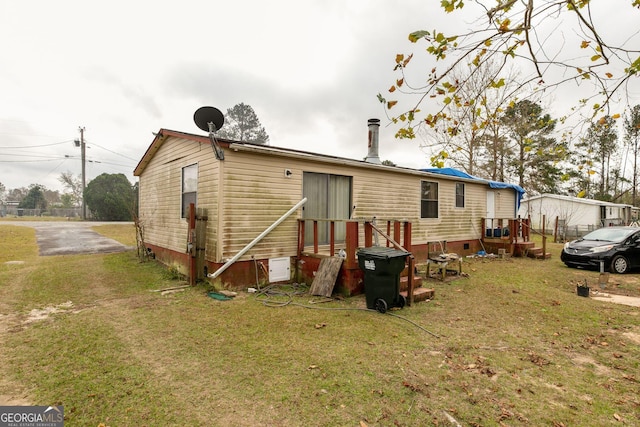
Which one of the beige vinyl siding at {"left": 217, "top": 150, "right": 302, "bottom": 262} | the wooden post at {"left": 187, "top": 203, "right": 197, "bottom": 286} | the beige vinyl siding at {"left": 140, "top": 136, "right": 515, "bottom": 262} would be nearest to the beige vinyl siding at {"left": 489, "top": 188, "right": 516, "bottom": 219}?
the beige vinyl siding at {"left": 140, "top": 136, "right": 515, "bottom": 262}

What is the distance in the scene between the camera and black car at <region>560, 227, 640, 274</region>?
8711mm

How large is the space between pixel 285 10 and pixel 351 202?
4.83 m

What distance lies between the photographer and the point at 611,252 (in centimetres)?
872

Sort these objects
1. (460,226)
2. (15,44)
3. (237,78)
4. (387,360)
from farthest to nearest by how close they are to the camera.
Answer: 1. (237,78)
2. (460,226)
3. (15,44)
4. (387,360)

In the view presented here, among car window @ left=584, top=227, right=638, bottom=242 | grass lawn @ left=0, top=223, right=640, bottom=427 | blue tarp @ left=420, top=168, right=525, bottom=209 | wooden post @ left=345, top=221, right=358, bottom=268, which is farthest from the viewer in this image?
blue tarp @ left=420, top=168, right=525, bottom=209

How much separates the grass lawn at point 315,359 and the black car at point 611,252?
12.8 feet

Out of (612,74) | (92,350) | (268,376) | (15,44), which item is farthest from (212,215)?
(15,44)

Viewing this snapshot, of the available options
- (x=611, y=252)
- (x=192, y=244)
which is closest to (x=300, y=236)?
(x=192, y=244)

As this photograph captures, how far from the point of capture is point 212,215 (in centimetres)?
651

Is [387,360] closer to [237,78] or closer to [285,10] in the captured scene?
[285,10]

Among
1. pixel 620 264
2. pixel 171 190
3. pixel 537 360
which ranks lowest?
pixel 537 360

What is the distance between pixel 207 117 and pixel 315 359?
6.02m

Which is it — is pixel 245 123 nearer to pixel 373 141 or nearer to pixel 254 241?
pixel 373 141

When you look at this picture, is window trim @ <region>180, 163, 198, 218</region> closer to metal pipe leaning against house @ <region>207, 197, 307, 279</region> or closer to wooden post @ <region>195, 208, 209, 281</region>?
wooden post @ <region>195, 208, 209, 281</region>
